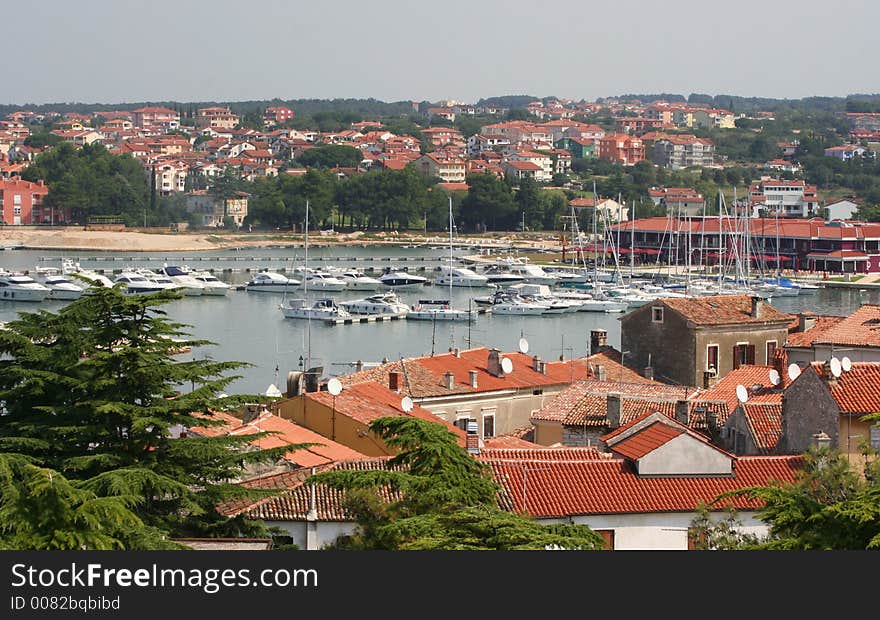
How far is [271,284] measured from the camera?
31.8 meters

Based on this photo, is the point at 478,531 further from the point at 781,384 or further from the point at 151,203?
the point at 151,203

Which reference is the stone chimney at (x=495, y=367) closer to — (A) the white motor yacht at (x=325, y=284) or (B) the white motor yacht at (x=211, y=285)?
(B) the white motor yacht at (x=211, y=285)

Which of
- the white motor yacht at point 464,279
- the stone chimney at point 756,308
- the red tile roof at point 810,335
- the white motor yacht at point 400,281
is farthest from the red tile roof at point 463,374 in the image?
the white motor yacht at point 464,279

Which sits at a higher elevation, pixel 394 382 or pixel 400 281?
pixel 394 382

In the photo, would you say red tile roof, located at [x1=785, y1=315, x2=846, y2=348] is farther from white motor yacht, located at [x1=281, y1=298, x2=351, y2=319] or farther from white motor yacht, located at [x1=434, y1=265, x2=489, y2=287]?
white motor yacht, located at [x1=434, y1=265, x2=489, y2=287]

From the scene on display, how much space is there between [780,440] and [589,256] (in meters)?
34.5

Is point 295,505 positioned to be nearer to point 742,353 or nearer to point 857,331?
point 857,331

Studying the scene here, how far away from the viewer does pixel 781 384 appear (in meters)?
9.03

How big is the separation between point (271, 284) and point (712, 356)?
69.6ft

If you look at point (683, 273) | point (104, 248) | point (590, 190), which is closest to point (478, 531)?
point (683, 273)

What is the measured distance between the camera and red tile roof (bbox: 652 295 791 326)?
11.2 m

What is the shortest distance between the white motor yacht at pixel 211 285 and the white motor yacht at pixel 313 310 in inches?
148

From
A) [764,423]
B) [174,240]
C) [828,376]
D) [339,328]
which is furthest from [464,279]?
[828,376]

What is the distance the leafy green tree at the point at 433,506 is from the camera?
3756mm
